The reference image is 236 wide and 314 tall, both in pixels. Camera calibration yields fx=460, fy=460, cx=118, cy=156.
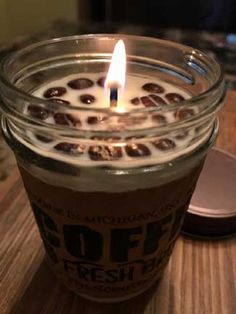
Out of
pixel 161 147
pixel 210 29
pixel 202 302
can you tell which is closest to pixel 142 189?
pixel 161 147

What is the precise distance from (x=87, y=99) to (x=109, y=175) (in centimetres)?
11

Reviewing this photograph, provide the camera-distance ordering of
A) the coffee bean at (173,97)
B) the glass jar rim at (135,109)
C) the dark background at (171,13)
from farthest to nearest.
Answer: the dark background at (171,13) < the coffee bean at (173,97) < the glass jar rim at (135,109)

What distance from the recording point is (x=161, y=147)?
352mm

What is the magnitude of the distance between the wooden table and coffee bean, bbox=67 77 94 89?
0.18 meters

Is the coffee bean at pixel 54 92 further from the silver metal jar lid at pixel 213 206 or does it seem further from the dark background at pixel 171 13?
the dark background at pixel 171 13

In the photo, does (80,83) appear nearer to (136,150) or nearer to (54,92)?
(54,92)

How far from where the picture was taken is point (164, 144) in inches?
13.9

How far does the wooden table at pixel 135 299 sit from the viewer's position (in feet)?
1.43

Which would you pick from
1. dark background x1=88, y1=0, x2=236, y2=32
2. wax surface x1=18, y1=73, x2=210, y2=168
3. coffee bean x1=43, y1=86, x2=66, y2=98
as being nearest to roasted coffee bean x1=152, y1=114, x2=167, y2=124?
wax surface x1=18, y1=73, x2=210, y2=168

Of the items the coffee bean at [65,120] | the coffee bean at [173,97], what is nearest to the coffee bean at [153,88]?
the coffee bean at [173,97]

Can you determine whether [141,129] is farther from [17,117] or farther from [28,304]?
[28,304]

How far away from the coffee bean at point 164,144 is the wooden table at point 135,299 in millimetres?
173

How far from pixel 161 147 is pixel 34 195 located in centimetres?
12

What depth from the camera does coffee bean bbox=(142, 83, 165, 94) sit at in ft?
1.44
